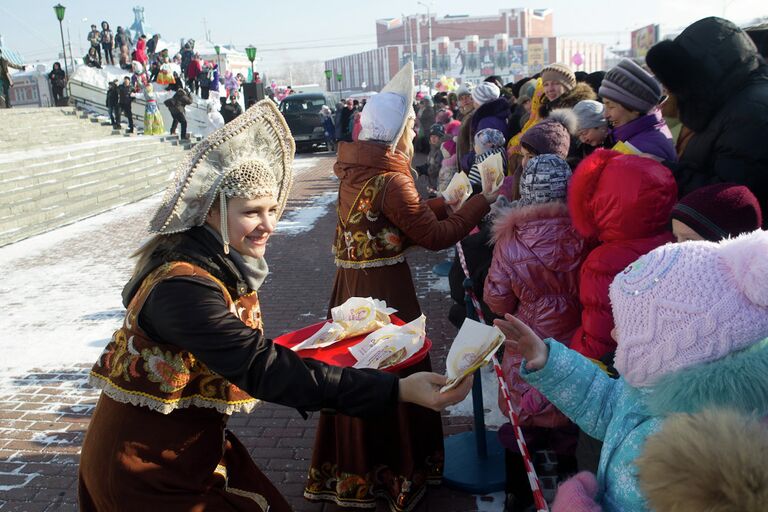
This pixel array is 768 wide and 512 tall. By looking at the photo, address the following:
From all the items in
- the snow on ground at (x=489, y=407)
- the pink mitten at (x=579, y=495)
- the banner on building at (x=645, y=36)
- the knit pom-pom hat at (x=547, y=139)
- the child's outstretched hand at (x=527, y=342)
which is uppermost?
the banner on building at (x=645, y=36)

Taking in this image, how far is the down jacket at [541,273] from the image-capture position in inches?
129

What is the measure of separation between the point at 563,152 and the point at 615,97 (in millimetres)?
465

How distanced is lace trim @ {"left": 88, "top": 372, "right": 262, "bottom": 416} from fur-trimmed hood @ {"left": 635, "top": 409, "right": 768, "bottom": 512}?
133 centimetres

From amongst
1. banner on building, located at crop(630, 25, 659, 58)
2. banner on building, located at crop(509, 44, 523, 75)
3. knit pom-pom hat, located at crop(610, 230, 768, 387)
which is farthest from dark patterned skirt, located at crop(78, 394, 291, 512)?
banner on building, located at crop(509, 44, 523, 75)

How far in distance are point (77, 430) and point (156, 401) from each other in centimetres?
309

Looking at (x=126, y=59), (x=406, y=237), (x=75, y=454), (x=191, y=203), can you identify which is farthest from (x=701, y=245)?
(x=126, y=59)

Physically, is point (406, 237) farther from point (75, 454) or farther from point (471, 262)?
point (75, 454)

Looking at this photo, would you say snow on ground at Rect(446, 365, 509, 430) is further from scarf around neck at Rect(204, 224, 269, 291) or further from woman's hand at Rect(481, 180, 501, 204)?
scarf around neck at Rect(204, 224, 269, 291)

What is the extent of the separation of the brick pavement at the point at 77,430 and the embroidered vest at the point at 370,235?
1335 millimetres

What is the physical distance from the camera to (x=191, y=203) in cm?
203

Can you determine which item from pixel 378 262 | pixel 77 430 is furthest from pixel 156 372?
pixel 77 430

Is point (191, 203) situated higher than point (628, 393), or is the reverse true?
point (191, 203)

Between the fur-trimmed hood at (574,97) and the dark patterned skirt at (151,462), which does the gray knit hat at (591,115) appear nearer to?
the fur-trimmed hood at (574,97)

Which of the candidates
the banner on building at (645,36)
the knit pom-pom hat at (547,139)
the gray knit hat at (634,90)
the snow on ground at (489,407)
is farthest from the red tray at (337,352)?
the banner on building at (645,36)
